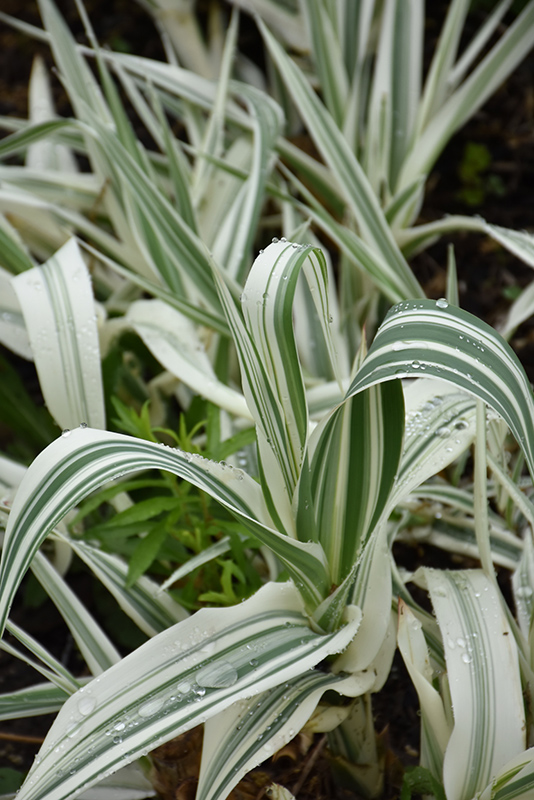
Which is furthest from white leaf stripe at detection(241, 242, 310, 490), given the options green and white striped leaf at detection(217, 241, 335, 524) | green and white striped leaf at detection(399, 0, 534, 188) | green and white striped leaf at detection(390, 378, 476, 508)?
green and white striped leaf at detection(399, 0, 534, 188)

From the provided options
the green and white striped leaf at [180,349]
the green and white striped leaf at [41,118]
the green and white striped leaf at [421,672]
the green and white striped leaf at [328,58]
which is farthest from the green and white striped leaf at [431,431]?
the green and white striped leaf at [41,118]

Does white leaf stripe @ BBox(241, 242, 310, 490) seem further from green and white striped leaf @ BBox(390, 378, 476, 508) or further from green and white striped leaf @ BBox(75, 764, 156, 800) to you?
green and white striped leaf @ BBox(75, 764, 156, 800)

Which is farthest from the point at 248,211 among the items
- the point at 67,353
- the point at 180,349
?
the point at 67,353

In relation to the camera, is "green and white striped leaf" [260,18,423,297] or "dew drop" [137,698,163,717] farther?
"green and white striped leaf" [260,18,423,297]

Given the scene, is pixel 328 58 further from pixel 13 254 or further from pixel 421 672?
pixel 421 672

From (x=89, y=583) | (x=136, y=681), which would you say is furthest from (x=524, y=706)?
(x=89, y=583)

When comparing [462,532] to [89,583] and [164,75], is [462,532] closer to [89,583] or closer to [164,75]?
[89,583]
